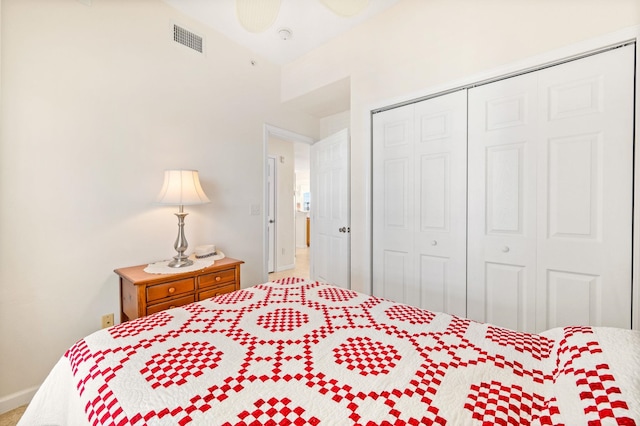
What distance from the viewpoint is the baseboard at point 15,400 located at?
1.62 metres

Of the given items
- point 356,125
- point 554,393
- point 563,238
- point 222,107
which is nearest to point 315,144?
point 356,125

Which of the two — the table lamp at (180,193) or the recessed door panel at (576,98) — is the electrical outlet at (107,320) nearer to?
the table lamp at (180,193)

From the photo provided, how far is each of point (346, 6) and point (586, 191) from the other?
215 centimetres

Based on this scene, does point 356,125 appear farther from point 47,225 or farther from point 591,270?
point 47,225

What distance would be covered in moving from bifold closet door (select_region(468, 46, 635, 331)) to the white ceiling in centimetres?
135

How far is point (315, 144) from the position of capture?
353cm

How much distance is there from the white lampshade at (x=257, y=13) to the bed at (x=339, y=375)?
2.39m

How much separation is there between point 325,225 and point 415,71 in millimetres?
1840

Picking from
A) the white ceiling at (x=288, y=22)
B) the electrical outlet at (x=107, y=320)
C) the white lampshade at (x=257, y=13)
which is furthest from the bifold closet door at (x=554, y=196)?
the electrical outlet at (x=107, y=320)

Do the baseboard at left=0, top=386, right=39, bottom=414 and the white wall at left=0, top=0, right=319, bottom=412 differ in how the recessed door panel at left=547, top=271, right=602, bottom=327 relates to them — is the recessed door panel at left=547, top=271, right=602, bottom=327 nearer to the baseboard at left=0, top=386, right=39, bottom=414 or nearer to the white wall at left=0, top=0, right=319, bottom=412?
the white wall at left=0, top=0, right=319, bottom=412

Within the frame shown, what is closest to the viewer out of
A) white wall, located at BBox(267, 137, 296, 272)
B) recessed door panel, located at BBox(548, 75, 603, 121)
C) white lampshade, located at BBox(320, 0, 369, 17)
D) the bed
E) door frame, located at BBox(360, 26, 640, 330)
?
the bed

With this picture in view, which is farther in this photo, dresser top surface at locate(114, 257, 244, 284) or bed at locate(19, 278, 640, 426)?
dresser top surface at locate(114, 257, 244, 284)

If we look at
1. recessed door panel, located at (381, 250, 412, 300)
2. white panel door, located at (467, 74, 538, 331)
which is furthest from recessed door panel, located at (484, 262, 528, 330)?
recessed door panel, located at (381, 250, 412, 300)

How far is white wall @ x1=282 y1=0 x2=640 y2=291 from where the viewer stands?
160cm
